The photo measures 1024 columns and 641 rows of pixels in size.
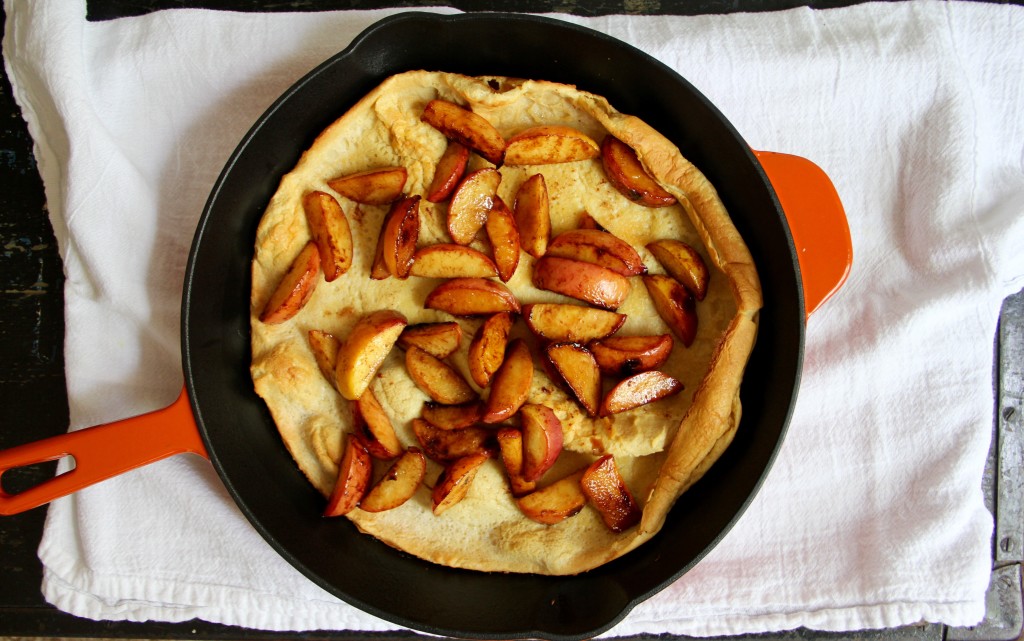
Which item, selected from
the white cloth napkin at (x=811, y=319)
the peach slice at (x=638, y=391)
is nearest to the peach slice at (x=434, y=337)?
the peach slice at (x=638, y=391)

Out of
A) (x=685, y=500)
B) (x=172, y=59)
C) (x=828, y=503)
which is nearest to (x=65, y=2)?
(x=172, y=59)

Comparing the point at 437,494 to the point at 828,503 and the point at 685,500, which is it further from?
the point at 828,503

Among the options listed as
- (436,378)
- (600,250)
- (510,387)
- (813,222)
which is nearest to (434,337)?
(436,378)

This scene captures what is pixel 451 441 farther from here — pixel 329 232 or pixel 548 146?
pixel 548 146

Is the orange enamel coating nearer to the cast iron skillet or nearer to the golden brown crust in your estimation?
the cast iron skillet

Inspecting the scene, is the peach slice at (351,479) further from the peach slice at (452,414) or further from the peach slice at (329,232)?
the peach slice at (329,232)

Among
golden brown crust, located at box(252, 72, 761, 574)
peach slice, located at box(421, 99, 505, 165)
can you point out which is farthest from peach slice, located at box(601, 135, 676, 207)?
peach slice, located at box(421, 99, 505, 165)
